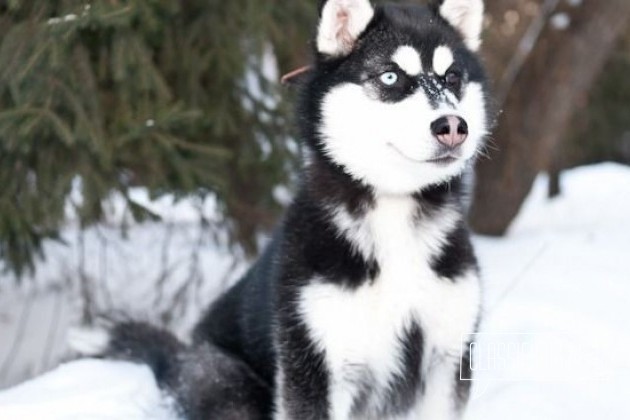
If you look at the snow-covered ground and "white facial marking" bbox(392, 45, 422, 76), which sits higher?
"white facial marking" bbox(392, 45, 422, 76)

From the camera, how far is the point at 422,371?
130 inches

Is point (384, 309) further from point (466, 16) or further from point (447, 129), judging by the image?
point (466, 16)

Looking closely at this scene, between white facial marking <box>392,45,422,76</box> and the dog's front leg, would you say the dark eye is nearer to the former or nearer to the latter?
white facial marking <box>392,45,422,76</box>

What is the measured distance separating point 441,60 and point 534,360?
63.3 inches

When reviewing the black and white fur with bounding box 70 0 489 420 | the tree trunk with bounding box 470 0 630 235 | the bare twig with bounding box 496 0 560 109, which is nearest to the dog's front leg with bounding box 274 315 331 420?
the black and white fur with bounding box 70 0 489 420

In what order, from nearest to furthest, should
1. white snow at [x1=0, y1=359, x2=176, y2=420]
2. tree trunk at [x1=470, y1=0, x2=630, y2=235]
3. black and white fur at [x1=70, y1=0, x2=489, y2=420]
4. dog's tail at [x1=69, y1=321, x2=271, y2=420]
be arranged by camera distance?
1. black and white fur at [x1=70, y1=0, x2=489, y2=420]
2. dog's tail at [x1=69, y1=321, x2=271, y2=420]
3. white snow at [x1=0, y1=359, x2=176, y2=420]
4. tree trunk at [x1=470, y1=0, x2=630, y2=235]

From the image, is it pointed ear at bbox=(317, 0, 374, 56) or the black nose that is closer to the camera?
the black nose

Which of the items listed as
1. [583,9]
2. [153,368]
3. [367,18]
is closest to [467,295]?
[367,18]

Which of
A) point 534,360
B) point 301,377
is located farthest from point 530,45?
point 301,377

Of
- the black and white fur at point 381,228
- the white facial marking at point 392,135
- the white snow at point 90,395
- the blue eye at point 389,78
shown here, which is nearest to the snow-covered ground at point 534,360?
the white snow at point 90,395

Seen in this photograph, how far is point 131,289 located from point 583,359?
3.98 meters

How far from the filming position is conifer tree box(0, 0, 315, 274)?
4.70m

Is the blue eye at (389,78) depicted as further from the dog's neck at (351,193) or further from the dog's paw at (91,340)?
the dog's paw at (91,340)

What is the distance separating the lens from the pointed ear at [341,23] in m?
3.30
